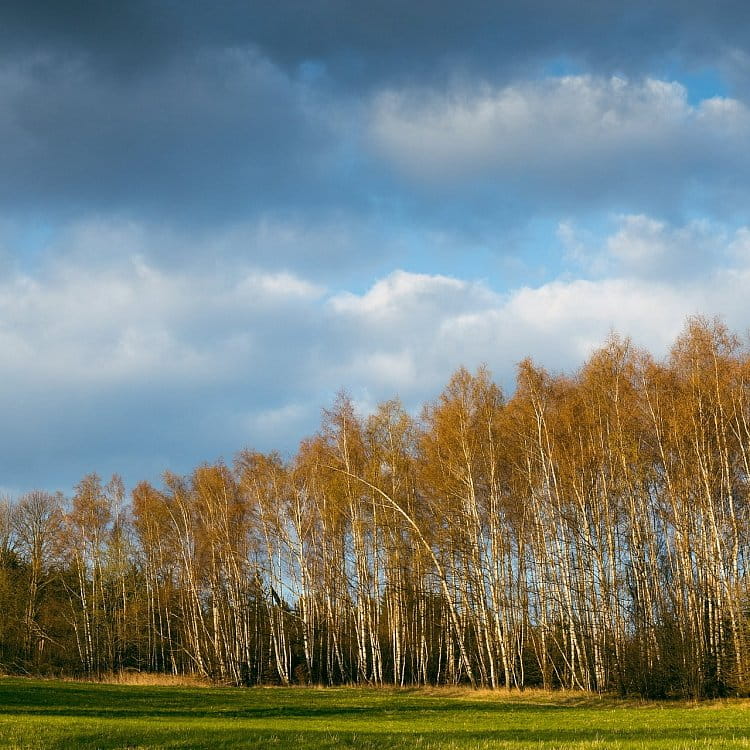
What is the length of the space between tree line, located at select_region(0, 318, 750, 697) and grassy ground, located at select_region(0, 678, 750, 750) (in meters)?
3.47

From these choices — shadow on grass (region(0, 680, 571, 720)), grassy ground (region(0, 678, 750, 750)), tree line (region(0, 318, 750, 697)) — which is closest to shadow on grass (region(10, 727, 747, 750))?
grassy ground (region(0, 678, 750, 750))

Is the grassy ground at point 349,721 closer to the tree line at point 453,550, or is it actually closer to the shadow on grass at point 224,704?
the shadow on grass at point 224,704

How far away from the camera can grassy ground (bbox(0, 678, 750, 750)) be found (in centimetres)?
1466

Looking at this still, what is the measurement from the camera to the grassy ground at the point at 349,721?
14.7 metres

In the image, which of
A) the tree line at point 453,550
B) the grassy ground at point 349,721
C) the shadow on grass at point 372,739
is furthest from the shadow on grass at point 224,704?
the shadow on grass at point 372,739

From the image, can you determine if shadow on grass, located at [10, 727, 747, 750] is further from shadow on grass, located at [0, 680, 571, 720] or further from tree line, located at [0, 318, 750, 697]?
tree line, located at [0, 318, 750, 697]

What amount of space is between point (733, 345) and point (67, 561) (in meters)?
44.0

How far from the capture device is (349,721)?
21328mm

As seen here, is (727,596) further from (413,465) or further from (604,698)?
(413,465)

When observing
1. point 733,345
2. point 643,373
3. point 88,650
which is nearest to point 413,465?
point 643,373

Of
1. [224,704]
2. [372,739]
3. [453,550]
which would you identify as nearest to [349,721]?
[372,739]

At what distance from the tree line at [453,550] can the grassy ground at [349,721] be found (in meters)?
3.47

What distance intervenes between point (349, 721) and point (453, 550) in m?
10.7

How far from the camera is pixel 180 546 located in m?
53.2
